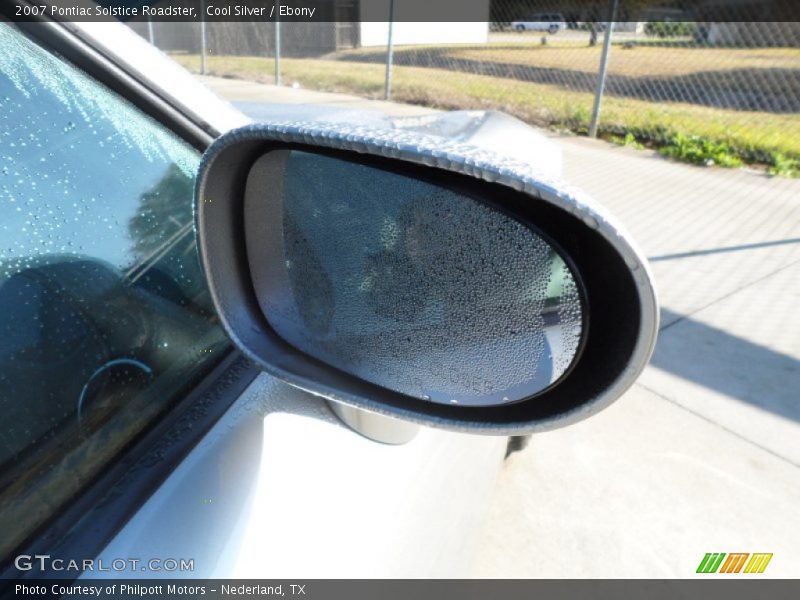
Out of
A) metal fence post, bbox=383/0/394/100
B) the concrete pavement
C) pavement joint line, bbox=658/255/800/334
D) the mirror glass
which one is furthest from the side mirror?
metal fence post, bbox=383/0/394/100

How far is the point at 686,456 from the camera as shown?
2893 mm

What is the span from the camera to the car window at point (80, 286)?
926 millimetres

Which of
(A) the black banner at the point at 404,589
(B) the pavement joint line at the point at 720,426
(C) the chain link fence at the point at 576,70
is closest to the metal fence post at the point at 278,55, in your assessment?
(C) the chain link fence at the point at 576,70

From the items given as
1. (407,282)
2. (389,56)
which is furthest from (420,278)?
(389,56)

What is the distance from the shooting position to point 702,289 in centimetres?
446

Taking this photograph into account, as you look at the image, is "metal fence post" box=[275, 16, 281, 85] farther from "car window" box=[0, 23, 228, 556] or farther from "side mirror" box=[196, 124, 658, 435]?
"side mirror" box=[196, 124, 658, 435]

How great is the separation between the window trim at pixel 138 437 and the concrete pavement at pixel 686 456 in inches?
60.0

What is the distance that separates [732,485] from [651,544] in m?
0.55

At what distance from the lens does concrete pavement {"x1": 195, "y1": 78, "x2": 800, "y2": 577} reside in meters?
2.40

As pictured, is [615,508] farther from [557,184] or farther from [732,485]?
[557,184]

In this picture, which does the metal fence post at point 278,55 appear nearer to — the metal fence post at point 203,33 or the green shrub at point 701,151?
the metal fence post at point 203,33

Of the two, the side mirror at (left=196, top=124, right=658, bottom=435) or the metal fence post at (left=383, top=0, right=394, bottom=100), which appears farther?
the metal fence post at (left=383, top=0, right=394, bottom=100)

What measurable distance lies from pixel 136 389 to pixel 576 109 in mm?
9751

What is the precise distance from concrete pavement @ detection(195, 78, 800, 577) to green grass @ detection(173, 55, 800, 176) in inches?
133
